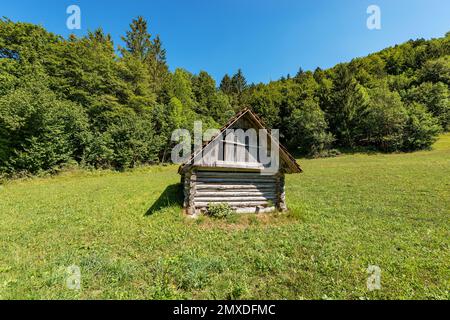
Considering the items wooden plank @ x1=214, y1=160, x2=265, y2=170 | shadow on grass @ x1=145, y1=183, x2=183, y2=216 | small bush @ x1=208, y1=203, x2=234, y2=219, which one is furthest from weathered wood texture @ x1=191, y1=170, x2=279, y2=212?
shadow on grass @ x1=145, y1=183, x2=183, y2=216

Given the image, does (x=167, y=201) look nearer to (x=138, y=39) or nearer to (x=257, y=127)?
(x=257, y=127)

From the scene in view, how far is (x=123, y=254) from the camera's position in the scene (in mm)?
6262

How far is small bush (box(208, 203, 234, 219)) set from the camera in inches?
372

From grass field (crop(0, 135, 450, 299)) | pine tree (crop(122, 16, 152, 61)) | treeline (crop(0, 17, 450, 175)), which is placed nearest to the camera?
grass field (crop(0, 135, 450, 299))

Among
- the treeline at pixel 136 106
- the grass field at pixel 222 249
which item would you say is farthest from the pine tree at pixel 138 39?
the grass field at pixel 222 249

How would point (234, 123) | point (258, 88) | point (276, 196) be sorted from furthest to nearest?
1. point (258, 88)
2. point (276, 196)
3. point (234, 123)

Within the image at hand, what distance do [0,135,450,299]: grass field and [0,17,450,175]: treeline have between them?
11807 millimetres

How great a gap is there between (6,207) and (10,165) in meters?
12.8

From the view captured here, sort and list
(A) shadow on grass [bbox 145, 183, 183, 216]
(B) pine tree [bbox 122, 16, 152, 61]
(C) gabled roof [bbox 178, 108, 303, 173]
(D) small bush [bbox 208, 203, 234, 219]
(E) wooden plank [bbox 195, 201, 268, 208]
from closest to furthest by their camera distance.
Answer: (C) gabled roof [bbox 178, 108, 303, 173], (D) small bush [bbox 208, 203, 234, 219], (E) wooden plank [bbox 195, 201, 268, 208], (A) shadow on grass [bbox 145, 183, 183, 216], (B) pine tree [bbox 122, 16, 152, 61]

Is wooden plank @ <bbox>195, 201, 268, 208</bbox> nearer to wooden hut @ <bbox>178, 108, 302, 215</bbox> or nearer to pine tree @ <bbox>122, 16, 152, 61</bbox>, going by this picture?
wooden hut @ <bbox>178, 108, 302, 215</bbox>

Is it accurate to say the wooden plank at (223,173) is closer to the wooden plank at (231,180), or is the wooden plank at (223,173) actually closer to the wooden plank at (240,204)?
the wooden plank at (231,180)

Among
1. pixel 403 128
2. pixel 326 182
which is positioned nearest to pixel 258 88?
pixel 403 128

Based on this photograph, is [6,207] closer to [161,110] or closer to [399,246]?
[399,246]
